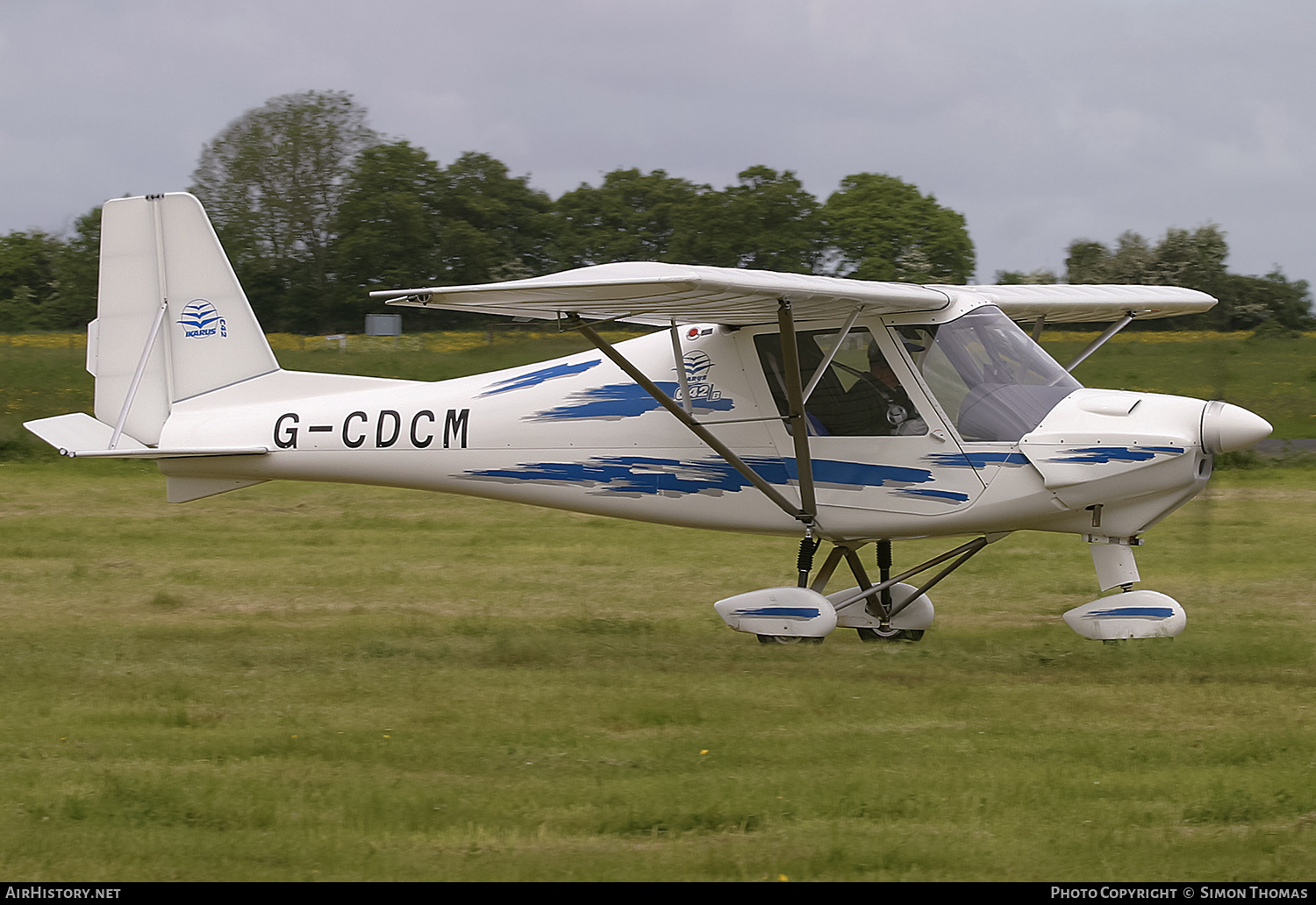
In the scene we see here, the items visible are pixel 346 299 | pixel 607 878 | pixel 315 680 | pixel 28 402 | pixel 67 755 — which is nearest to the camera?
pixel 607 878

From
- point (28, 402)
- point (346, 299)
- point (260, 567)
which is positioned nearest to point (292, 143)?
point (346, 299)

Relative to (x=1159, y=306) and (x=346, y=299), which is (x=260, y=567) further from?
(x=346, y=299)

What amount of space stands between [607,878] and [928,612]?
5993mm

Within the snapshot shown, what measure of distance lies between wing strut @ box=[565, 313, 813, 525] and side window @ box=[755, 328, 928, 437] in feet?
1.63

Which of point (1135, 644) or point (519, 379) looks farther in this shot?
point (519, 379)

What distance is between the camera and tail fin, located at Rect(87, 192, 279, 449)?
11398 mm

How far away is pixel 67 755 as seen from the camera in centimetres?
693

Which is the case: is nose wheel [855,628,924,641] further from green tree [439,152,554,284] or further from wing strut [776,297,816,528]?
green tree [439,152,554,284]

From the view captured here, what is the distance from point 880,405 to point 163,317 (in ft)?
20.0

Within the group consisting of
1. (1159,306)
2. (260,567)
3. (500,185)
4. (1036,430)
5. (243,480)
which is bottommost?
(260,567)

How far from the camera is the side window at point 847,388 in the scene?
30.9 feet

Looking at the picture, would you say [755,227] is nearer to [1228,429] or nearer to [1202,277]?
[1202,277]

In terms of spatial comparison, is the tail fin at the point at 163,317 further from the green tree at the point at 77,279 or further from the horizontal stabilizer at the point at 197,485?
the green tree at the point at 77,279

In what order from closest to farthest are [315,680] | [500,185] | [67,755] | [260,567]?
[67,755]
[315,680]
[260,567]
[500,185]
